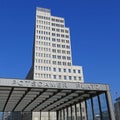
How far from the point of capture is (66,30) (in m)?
106

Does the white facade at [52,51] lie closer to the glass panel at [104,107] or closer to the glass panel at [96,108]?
the glass panel at [96,108]

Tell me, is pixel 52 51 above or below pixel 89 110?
above

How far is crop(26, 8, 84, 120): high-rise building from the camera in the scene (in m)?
92.9

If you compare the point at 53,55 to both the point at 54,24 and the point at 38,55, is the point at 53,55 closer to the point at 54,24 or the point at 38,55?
the point at 38,55

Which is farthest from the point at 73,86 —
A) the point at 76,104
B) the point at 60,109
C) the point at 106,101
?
the point at 60,109

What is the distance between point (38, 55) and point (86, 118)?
242ft

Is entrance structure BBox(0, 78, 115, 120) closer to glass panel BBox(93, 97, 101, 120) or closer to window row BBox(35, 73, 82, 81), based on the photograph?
glass panel BBox(93, 97, 101, 120)

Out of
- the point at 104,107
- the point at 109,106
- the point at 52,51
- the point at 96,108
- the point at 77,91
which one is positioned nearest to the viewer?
the point at 109,106

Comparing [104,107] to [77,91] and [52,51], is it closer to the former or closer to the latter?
[77,91]

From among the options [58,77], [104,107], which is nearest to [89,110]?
[104,107]

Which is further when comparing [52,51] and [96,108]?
[52,51]

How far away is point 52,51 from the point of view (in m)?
98.8

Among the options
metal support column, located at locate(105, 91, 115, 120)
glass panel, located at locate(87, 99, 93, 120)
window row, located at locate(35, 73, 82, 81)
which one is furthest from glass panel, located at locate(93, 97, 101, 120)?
window row, located at locate(35, 73, 82, 81)

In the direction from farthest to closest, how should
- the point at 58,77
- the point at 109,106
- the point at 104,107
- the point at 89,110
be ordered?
1. the point at 58,77
2. the point at 89,110
3. the point at 104,107
4. the point at 109,106
